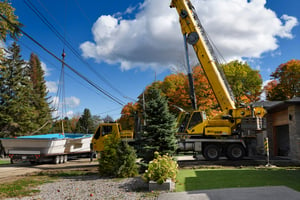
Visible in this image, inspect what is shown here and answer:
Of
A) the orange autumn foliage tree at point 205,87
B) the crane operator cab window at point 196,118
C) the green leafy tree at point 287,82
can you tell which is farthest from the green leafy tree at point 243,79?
the crane operator cab window at point 196,118

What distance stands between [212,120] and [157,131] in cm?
640

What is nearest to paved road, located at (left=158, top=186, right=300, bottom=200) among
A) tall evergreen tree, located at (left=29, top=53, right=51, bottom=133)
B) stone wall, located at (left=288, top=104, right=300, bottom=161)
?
stone wall, located at (left=288, top=104, right=300, bottom=161)

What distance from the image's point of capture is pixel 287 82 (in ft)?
145

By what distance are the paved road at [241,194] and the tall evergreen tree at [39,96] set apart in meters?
39.9

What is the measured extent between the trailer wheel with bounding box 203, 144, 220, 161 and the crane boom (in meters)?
2.43

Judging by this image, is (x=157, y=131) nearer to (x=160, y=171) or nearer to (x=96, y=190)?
(x=160, y=171)

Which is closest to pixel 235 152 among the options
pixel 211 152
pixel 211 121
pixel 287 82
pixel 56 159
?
pixel 211 152

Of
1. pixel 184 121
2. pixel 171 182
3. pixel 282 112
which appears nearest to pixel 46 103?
pixel 184 121

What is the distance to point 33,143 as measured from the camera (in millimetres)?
17359

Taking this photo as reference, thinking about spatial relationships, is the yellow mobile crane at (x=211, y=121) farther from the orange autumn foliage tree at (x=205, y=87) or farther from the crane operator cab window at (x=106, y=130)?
the orange autumn foliage tree at (x=205, y=87)

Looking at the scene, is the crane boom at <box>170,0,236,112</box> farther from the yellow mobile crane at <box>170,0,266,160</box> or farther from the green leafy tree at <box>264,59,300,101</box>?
the green leafy tree at <box>264,59,300,101</box>

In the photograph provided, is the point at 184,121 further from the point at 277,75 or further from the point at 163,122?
the point at 277,75

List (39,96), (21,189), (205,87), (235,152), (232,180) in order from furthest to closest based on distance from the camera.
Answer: (39,96), (205,87), (235,152), (232,180), (21,189)

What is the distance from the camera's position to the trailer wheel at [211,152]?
16.6 m
